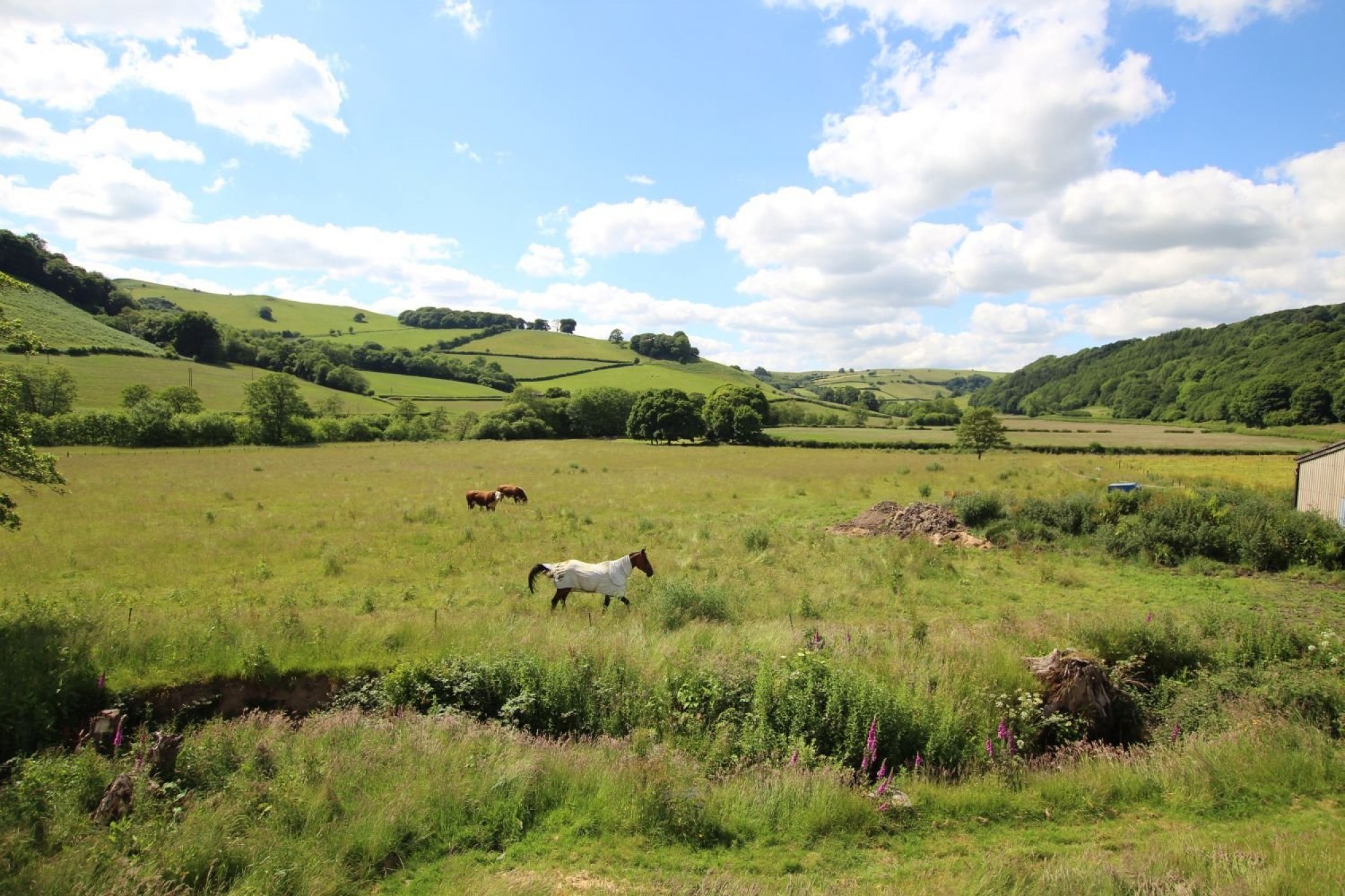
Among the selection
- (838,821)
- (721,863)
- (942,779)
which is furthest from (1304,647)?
(721,863)

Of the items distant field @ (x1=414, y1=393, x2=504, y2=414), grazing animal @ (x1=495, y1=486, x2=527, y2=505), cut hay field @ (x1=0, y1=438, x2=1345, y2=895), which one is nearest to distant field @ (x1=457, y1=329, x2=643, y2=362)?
distant field @ (x1=414, y1=393, x2=504, y2=414)

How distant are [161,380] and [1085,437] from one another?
118044 mm

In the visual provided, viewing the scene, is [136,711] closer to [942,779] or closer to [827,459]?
[942,779]

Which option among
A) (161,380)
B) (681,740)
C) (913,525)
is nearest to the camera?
(681,740)

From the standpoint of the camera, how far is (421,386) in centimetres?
12019

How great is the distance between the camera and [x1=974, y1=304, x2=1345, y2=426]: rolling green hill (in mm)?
92625

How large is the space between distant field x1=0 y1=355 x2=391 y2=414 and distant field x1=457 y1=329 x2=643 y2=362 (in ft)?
182

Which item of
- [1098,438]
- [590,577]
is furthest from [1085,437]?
[590,577]

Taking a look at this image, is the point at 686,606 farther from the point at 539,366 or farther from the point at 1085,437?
the point at 539,366

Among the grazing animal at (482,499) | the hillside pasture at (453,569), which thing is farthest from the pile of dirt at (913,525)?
the grazing animal at (482,499)

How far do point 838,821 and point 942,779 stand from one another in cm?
166

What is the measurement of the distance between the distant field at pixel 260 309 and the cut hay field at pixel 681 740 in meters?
162

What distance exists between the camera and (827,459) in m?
57.0

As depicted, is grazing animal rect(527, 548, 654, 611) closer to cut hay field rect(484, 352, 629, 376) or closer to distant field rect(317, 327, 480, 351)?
cut hay field rect(484, 352, 629, 376)
